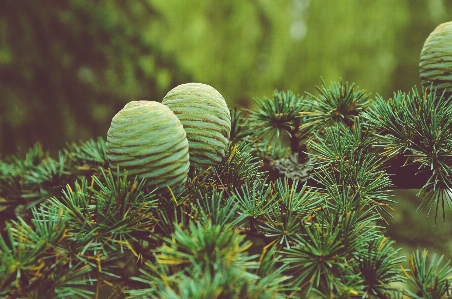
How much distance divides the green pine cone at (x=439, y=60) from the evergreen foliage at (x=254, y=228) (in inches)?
1.3

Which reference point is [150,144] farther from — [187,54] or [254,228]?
[187,54]

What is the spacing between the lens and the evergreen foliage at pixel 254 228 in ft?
1.41

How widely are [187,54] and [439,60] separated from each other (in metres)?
2.07

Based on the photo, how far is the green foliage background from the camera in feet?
5.10

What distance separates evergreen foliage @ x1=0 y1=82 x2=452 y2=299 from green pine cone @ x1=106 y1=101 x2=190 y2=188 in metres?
0.02

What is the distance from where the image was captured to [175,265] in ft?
1.43

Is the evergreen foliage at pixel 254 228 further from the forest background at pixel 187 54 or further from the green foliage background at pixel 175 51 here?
the green foliage background at pixel 175 51

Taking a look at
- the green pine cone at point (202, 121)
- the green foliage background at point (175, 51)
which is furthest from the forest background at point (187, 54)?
the green pine cone at point (202, 121)

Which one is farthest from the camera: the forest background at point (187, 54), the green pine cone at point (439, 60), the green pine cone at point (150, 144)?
the forest background at point (187, 54)

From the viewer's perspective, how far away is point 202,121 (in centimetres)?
61

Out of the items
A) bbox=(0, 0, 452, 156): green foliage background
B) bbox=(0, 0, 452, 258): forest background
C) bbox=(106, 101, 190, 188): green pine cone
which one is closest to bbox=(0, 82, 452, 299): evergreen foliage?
bbox=(106, 101, 190, 188): green pine cone

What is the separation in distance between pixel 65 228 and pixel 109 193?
59 millimetres

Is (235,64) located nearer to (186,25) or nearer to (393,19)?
(186,25)

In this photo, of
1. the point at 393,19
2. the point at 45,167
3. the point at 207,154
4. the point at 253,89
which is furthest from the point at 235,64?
the point at 207,154
